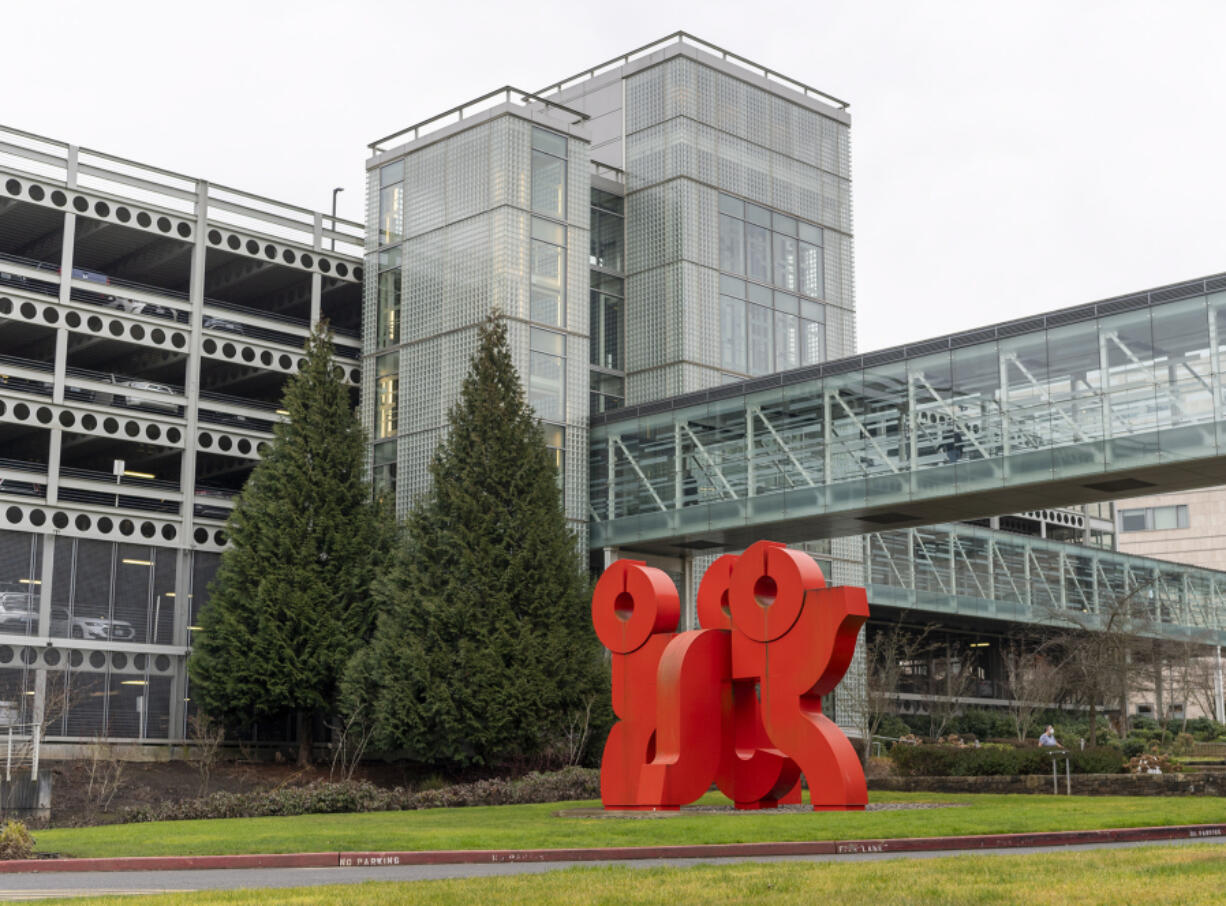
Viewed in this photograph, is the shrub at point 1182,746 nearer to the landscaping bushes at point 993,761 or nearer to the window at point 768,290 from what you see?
the window at point 768,290

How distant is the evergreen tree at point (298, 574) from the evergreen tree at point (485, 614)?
1984mm

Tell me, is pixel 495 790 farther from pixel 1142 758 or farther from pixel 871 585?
pixel 871 585

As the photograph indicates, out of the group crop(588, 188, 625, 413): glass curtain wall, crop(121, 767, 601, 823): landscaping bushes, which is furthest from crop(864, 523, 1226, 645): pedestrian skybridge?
crop(121, 767, 601, 823): landscaping bushes

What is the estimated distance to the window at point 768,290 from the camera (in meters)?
51.6

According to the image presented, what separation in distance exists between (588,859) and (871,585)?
4418 centimetres

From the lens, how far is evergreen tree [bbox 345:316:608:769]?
38.4 meters

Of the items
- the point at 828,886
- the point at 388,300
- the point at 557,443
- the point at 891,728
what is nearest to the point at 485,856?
the point at 828,886

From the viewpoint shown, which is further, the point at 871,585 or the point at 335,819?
the point at 871,585

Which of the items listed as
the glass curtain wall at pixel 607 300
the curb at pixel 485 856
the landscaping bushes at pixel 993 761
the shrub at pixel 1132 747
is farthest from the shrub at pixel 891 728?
the curb at pixel 485 856

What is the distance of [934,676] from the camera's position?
69.0 meters

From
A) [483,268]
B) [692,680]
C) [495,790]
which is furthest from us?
[483,268]

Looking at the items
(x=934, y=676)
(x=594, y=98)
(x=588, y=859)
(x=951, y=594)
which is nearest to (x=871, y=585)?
(x=951, y=594)

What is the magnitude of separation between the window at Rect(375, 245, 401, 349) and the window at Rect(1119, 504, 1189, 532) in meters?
72.9

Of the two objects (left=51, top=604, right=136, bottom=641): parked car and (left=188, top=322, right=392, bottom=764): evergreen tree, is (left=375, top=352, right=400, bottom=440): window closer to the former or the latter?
(left=188, top=322, right=392, bottom=764): evergreen tree
